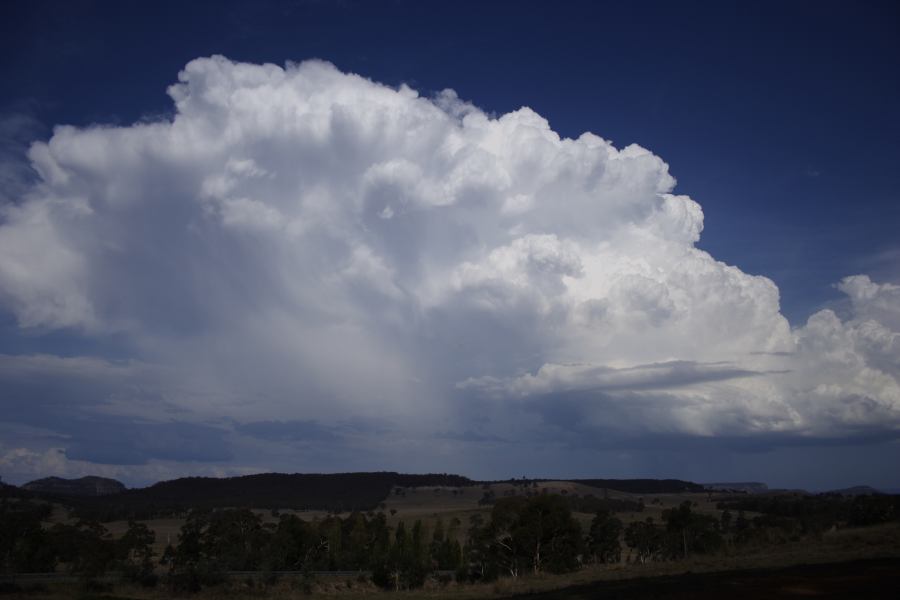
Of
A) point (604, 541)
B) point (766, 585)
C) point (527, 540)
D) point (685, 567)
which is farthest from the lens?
point (604, 541)

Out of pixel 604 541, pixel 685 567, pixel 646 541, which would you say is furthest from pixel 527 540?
pixel 685 567

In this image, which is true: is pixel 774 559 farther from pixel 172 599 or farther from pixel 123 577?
pixel 123 577

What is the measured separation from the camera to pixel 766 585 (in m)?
27.5

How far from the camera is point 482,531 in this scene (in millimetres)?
77250

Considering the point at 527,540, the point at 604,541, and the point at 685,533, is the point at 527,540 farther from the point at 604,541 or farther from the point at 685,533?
the point at 685,533

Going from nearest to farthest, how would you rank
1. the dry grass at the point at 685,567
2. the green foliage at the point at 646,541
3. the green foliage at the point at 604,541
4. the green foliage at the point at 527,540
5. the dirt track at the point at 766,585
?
the dirt track at the point at 766,585, the dry grass at the point at 685,567, the green foliage at the point at 527,540, the green foliage at the point at 646,541, the green foliage at the point at 604,541

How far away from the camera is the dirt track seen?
2462 cm

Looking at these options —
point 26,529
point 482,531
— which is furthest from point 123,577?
point 482,531

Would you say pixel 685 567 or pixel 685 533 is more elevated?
pixel 685 567

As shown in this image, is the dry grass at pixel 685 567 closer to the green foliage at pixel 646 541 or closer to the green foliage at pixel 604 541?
the green foliage at pixel 646 541

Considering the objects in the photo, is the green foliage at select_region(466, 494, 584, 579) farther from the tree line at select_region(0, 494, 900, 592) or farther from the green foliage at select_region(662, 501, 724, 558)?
the green foliage at select_region(662, 501, 724, 558)

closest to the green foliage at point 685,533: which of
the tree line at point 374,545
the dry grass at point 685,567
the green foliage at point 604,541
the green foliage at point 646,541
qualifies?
the tree line at point 374,545

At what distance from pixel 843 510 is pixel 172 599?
275ft

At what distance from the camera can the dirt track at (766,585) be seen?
969 inches
